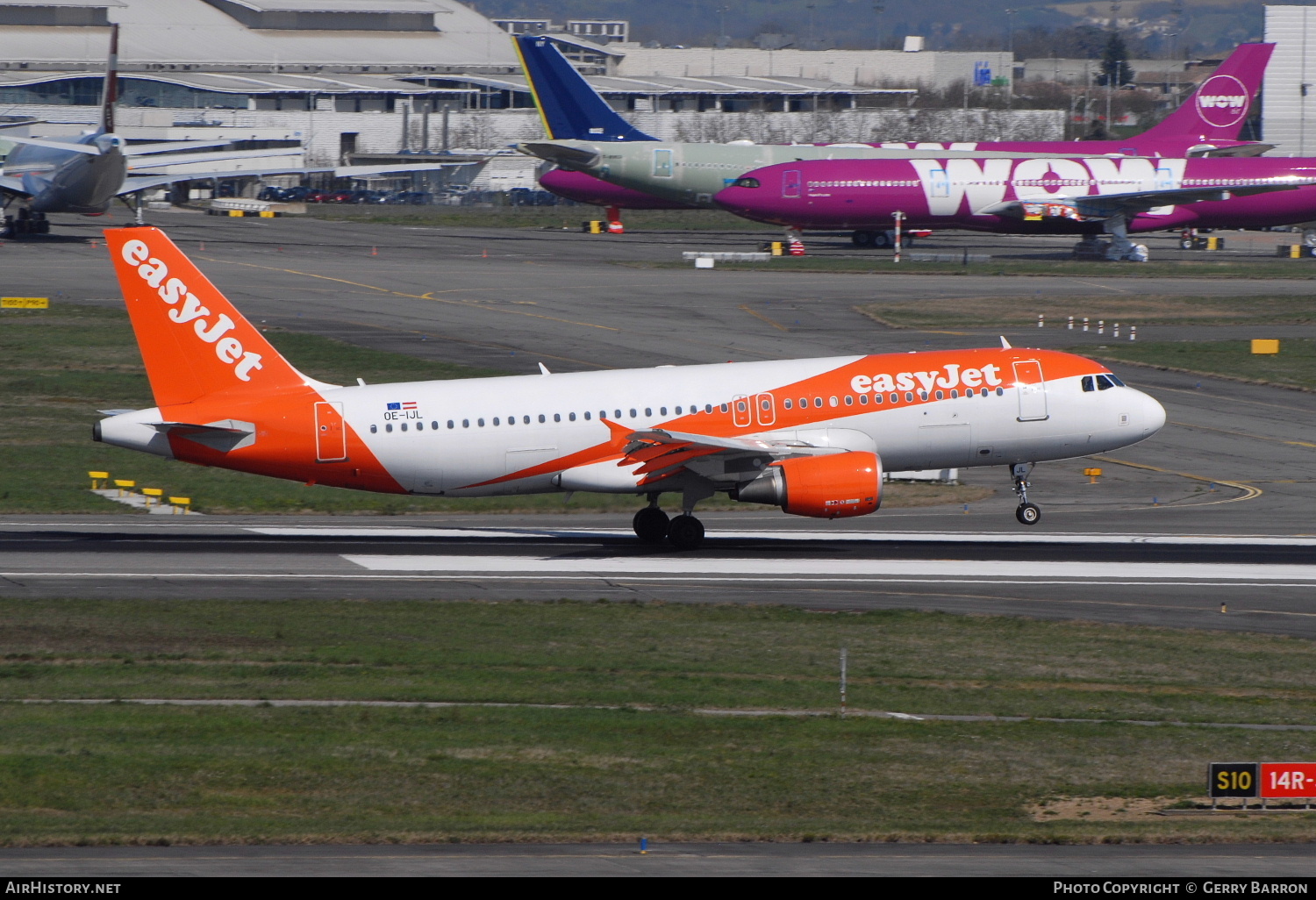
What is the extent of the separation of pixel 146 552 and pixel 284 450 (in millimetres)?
4556

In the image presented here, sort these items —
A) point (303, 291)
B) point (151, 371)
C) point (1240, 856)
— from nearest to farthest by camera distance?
point (1240, 856)
point (151, 371)
point (303, 291)

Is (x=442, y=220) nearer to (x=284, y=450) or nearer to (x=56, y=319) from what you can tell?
(x=56, y=319)

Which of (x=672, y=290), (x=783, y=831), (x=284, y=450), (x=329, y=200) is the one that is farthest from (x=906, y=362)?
(x=329, y=200)

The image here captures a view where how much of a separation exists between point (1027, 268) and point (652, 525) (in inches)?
2647

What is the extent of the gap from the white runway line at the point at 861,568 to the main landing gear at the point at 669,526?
1.16 m

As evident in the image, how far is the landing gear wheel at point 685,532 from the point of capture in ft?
134

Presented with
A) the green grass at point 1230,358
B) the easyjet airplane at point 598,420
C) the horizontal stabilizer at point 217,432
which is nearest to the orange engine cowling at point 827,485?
the easyjet airplane at point 598,420

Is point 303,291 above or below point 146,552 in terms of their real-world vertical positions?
above

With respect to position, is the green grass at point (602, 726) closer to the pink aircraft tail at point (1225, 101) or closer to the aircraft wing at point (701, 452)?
the aircraft wing at point (701, 452)

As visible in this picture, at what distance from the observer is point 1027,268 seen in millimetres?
102688

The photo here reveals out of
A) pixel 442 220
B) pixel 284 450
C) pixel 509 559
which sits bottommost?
pixel 509 559

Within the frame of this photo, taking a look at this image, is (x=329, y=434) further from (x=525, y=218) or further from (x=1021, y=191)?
(x=525, y=218)

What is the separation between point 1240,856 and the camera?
60.8 ft

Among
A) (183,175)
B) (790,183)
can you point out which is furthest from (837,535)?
(183,175)
